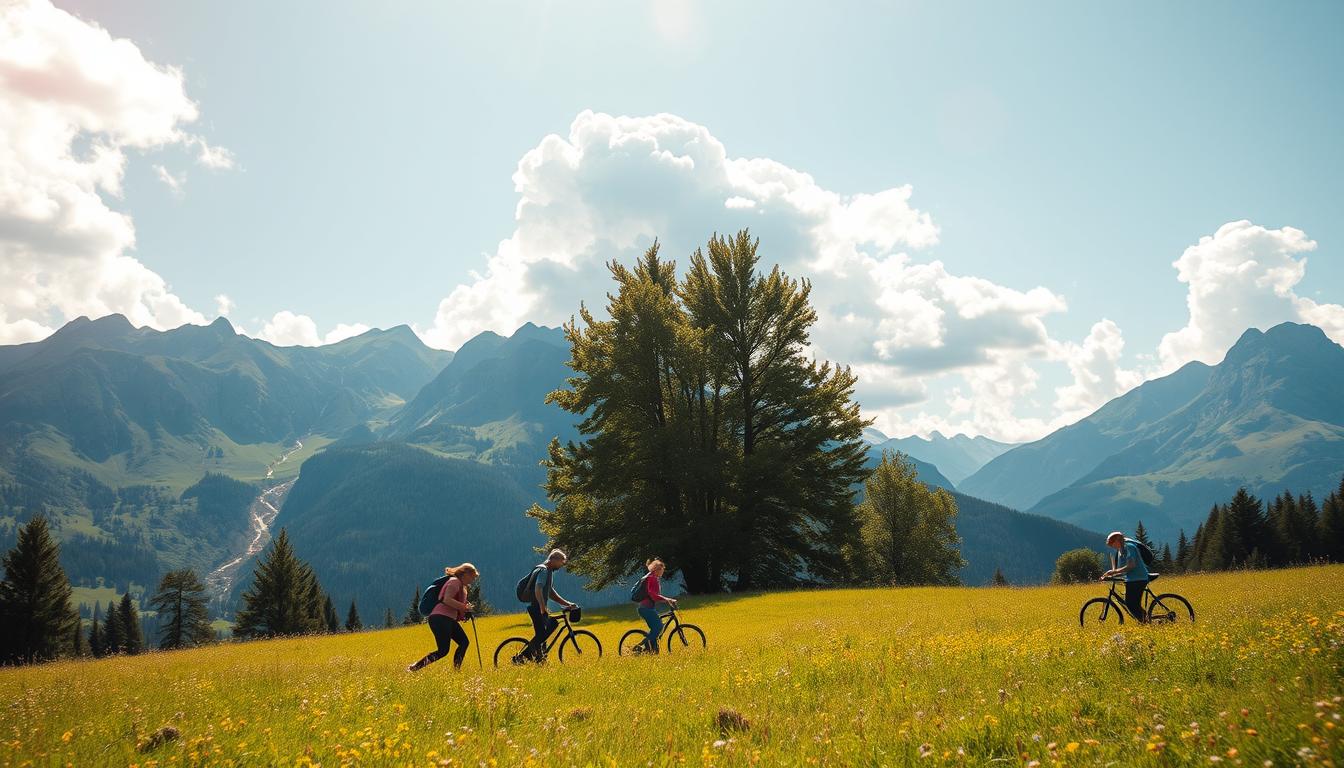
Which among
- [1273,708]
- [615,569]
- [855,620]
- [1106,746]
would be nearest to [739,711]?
[1106,746]

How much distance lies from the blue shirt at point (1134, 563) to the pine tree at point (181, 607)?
76.7 m

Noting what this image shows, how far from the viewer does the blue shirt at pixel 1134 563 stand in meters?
15.9

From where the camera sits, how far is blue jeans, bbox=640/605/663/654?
1598 centimetres

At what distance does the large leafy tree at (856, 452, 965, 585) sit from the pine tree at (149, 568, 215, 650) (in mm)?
64637

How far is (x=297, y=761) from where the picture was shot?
6375 mm

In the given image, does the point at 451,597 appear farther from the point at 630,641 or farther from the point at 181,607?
the point at 181,607

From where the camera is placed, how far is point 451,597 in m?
14.0

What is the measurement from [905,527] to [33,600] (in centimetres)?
7002

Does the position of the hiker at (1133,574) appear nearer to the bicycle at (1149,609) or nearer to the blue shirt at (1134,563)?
the blue shirt at (1134,563)

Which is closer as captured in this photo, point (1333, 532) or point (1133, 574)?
point (1133, 574)

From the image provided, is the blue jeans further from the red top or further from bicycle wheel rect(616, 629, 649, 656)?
bicycle wheel rect(616, 629, 649, 656)

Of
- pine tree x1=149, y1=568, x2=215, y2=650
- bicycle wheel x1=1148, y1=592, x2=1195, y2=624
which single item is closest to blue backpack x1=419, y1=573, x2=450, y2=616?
bicycle wheel x1=1148, y1=592, x2=1195, y2=624

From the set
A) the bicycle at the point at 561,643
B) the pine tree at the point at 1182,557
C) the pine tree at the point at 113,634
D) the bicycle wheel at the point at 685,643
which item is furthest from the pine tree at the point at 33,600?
the pine tree at the point at 1182,557

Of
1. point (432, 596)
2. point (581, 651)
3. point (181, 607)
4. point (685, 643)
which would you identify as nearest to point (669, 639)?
point (685, 643)
